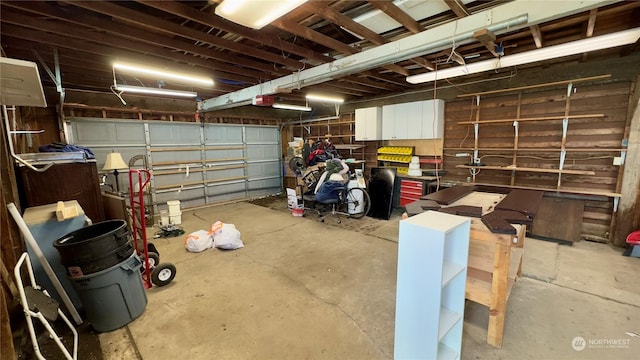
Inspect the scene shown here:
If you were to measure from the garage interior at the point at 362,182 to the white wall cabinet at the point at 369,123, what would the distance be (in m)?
0.10

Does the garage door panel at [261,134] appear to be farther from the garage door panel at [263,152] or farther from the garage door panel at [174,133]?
the garage door panel at [174,133]

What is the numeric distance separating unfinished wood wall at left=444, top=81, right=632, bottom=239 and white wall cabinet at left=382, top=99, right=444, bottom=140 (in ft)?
1.48

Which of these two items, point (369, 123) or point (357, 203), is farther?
point (369, 123)

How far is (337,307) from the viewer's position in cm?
251

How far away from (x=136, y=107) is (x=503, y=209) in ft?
23.4

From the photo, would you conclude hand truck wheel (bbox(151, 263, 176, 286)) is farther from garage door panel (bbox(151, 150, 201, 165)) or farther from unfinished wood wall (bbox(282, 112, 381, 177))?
unfinished wood wall (bbox(282, 112, 381, 177))

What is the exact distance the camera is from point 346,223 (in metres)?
5.18

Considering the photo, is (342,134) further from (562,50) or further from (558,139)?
(562,50)

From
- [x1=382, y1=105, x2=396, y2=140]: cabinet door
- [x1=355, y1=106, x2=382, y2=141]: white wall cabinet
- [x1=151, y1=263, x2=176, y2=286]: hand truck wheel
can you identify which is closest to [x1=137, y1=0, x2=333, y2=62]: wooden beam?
[x1=151, y1=263, x2=176, y2=286]: hand truck wheel

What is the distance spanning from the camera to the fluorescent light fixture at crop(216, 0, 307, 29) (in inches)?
72.2

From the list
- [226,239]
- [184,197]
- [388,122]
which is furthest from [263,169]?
[226,239]

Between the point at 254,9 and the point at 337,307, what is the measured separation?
268 centimetres

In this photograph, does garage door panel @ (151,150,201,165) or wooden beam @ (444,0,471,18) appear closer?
wooden beam @ (444,0,471,18)

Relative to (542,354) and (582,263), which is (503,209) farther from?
(582,263)
